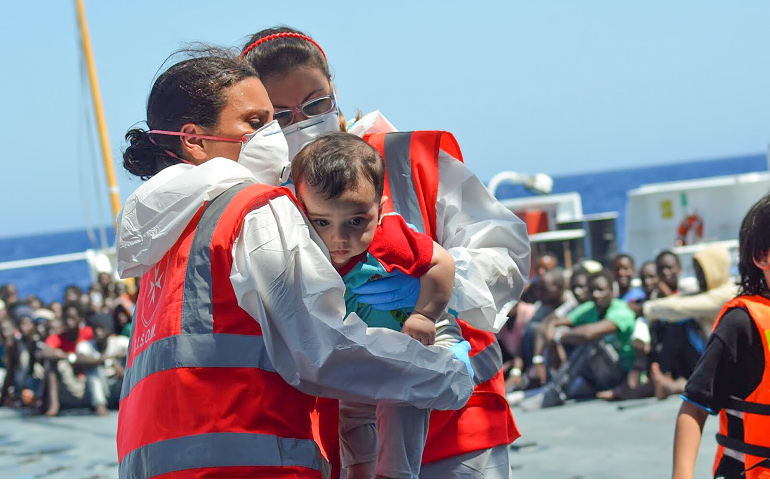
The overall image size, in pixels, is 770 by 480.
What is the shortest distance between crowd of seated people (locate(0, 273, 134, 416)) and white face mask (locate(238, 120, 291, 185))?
793 cm

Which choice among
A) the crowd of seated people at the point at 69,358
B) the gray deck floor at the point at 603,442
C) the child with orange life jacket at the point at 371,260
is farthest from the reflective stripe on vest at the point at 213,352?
the crowd of seated people at the point at 69,358

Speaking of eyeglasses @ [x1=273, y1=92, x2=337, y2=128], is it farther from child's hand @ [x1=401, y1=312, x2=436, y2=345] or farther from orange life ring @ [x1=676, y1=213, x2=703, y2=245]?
orange life ring @ [x1=676, y1=213, x2=703, y2=245]

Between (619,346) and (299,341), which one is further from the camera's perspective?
(619,346)

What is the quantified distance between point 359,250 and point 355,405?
1.24 feet

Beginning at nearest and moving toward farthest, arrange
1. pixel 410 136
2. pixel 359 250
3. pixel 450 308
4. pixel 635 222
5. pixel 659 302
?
pixel 359 250 < pixel 450 308 < pixel 410 136 < pixel 659 302 < pixel 635 222

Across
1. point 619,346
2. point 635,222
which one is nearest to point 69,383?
point 619,346

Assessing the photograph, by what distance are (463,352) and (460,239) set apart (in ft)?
1.17

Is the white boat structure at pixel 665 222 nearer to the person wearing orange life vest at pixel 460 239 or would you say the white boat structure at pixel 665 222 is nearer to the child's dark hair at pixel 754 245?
the child's dark hair at pixel 754 245

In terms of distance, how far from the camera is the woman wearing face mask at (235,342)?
1870 mm

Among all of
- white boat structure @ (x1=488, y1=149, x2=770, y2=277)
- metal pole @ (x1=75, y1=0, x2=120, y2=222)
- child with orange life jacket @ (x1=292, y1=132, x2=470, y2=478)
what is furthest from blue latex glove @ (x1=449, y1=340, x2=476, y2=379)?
metal pole @ (x1=75, y1=0, x2=120, y2=222)

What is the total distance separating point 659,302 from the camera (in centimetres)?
754

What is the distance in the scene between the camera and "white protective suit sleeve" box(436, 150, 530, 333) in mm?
2361

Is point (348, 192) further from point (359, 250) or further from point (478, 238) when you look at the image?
point (478, 238)

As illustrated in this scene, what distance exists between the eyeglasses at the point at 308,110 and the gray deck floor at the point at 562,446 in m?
3.96
